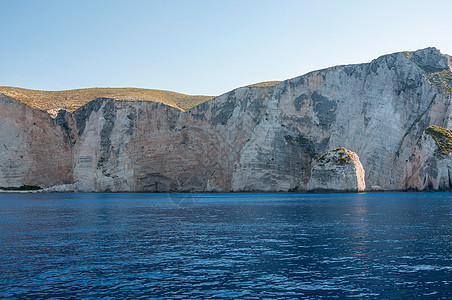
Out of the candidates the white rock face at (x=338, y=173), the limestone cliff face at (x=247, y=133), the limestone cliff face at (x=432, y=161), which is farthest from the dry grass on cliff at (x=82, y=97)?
the limestone cliff face at (x=432, y=161)

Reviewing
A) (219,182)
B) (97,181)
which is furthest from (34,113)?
(219,182)

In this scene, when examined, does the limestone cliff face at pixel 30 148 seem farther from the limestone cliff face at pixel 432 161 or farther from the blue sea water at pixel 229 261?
the limestone cliff face at pixel 432 161

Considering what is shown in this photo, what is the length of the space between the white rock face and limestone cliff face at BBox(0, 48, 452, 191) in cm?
977

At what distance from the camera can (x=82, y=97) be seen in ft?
465

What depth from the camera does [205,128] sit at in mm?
124688

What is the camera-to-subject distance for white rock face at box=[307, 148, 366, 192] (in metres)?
98.4

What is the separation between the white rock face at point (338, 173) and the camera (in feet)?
323

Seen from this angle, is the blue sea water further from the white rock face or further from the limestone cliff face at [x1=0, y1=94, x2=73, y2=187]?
the limestone cliff face at [x1=0, y1=94, x2=73, y2=187]

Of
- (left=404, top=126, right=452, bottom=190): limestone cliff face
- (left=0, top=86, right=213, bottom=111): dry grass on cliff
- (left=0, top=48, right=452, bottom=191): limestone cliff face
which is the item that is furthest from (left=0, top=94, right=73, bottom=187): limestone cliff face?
(left=404, top=126, right=452, bottom=190): limestone cliff face

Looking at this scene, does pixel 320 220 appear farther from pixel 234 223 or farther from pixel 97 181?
pixel 97 181

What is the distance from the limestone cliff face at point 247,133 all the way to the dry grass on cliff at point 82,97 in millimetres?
A: 6834

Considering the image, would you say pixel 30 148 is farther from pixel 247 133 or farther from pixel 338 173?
pixel 338 173

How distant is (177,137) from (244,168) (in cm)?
2417

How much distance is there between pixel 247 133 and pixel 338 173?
32095 millimetres
